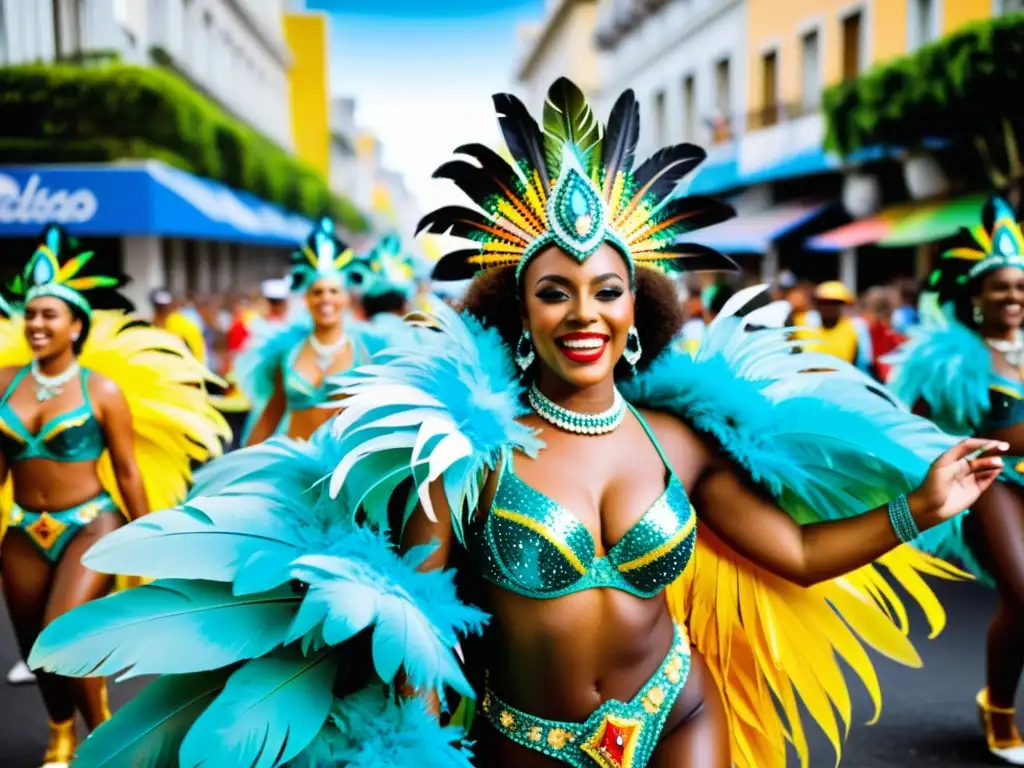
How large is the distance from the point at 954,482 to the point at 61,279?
339cm

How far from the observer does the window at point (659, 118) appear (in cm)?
3322

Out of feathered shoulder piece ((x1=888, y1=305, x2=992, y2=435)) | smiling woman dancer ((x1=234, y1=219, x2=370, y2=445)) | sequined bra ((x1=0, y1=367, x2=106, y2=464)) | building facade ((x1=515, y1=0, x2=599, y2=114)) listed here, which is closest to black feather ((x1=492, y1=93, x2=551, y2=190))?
sequined bra ((x1=0, y1=367, x2=106, y2=464))

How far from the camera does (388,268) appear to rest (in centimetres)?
869

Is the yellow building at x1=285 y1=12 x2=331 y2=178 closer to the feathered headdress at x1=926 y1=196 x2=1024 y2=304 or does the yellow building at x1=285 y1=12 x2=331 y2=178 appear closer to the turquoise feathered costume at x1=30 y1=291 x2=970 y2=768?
the feathered headdress at x1=926 y1=196 x2=1024 y2=304

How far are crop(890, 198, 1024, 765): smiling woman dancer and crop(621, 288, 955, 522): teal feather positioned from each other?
5.08 feet

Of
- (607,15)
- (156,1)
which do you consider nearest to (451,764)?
(156,1)

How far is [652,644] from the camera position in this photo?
2.60 metres

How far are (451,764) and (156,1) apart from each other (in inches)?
969

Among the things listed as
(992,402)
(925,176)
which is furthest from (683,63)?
(992,402)

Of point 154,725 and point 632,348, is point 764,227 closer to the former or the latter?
point 632,348

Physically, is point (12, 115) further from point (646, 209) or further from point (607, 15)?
point (607, 15)

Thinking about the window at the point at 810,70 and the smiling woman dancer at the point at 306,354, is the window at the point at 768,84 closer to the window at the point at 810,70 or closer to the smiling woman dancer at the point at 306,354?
the window at the point at 810,70

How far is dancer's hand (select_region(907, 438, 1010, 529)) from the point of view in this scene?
2598 mm

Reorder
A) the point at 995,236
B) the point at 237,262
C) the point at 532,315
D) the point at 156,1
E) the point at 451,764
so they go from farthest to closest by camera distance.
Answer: the point at 237,262, the point at 156,1, the point at 995,236, the point at 532,315, the point at 451,764
